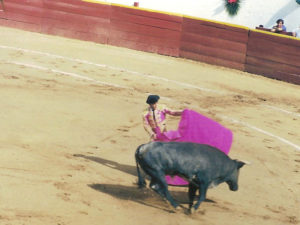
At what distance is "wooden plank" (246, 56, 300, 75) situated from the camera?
53.5ft

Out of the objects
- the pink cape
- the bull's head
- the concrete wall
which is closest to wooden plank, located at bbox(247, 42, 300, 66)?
the concrete wall

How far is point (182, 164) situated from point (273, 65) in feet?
34.3

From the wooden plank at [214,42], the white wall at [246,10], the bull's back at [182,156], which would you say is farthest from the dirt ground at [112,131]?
the white wall at [246,10]

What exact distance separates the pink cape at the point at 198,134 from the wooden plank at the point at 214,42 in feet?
32.5

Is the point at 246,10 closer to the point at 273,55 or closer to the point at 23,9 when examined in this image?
the point at 273,55

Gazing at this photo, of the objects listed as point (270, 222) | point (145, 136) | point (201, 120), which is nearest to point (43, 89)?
point (145, 136)

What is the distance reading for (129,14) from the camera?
725 inches

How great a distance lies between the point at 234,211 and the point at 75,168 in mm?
2208

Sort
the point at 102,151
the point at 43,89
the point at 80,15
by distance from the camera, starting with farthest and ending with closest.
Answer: the point at 80,15 < the point at 43,89 < the point at 102,151

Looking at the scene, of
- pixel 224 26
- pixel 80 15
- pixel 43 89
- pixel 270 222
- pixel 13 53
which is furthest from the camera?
pixel 80 15

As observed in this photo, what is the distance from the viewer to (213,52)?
17469 mm

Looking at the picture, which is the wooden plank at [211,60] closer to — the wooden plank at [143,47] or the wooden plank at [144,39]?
the wooden plank at [143,47]

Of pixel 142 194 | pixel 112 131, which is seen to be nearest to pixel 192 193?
pixel 142 194

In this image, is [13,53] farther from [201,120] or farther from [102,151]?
[201,120]
